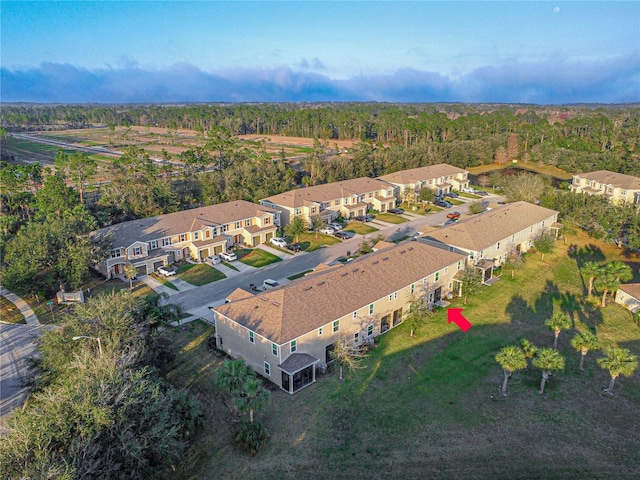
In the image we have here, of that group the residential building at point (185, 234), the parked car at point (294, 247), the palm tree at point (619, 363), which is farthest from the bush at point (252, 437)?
the parked car at point (294, 247)

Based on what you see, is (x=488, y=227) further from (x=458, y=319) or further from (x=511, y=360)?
(x=511, y=360)

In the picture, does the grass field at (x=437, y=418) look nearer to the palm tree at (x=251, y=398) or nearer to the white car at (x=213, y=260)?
the palm tree at (x=251, y=398)

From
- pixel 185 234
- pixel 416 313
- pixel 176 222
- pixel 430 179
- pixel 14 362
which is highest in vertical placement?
pixel 430 179

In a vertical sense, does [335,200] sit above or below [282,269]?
above

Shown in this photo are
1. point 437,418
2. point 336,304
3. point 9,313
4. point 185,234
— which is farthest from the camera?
point 185,234

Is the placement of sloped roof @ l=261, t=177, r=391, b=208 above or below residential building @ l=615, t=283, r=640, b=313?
above

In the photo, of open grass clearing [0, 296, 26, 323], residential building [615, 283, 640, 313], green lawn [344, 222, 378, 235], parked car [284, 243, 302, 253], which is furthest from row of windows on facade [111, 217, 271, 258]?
residential building [615, 283, 640, 313]

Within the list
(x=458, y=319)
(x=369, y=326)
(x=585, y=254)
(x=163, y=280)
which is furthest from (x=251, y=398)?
(x=585, y=254)

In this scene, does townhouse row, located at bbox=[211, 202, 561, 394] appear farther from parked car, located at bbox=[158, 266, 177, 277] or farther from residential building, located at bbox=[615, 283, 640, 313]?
parked car, located at bbox=[158, 266, 177, 277]
